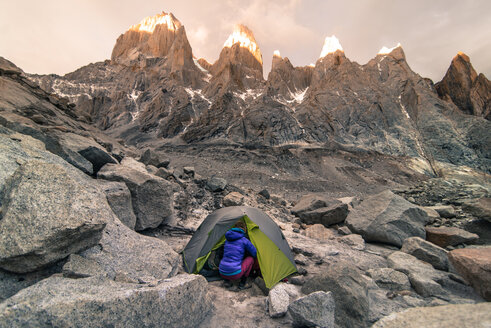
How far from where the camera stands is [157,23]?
98312mm

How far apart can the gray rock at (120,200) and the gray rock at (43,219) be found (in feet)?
6.24

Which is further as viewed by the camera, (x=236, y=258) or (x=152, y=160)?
(x=152, y=160)

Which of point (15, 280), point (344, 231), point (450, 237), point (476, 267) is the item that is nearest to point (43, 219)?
point (15, 280)

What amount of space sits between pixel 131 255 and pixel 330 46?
88.5 meters

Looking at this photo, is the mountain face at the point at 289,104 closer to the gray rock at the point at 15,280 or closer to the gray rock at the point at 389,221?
the gray rock at the point at 15,280

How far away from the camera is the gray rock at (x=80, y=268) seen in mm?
2786

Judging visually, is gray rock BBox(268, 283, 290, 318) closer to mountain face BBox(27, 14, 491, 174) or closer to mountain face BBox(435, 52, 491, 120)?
mountain face BBox(27, 14, 491, 174)

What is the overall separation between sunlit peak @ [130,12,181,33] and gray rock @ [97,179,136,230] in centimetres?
11379

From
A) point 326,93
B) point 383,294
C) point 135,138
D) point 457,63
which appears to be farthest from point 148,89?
point 457,63

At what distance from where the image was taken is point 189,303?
3141 mm

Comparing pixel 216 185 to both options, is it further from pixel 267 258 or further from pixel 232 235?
pixel 267 258

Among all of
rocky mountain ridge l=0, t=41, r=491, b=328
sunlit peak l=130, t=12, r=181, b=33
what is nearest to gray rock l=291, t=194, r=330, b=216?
rocky mountain ridge l=0, t=41, r=491, b=328

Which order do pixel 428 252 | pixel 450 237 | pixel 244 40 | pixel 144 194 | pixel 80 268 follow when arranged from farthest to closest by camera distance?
pixel 244 40 → pixel 450 237 → pixel 144 194 → pixel 428 252 → pixel 80 268

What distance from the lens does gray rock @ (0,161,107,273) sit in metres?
2.55
